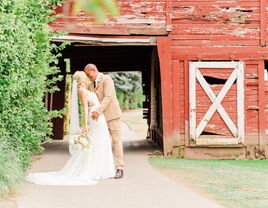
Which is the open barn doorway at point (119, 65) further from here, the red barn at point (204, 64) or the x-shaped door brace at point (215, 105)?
the x-shaped door brace at point (215, 105)

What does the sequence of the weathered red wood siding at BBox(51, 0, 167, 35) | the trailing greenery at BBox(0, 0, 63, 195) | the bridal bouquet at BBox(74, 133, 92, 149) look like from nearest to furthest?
the trailing greenery at BBox(0, 0, 63, 195) → the bridal bouquet at BBox(74, 133, 92, 149) → the weathered red wood siding at BBox(51, 0, 167, 35)

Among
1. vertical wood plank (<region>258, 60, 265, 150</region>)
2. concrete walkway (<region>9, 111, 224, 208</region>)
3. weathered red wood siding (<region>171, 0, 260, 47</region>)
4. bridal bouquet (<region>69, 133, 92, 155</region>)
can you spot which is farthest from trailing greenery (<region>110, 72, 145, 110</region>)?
concrete walkway (<region>9, 111, 224, 208</region>)

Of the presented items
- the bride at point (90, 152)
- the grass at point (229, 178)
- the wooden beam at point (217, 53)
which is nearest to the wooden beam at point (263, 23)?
the wooden beam at point (217, 53)

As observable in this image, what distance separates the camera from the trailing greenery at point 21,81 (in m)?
7.32

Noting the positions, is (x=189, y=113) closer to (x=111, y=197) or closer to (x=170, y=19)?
(x=170, y=19)

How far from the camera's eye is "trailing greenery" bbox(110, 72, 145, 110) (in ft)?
151

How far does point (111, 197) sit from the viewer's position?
7086 millimetres

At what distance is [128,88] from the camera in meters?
47.6

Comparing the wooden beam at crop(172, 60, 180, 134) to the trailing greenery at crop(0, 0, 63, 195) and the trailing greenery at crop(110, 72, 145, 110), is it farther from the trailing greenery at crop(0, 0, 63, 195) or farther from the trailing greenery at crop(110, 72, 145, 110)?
the trailing greenery at crop(110, 72, 145, 110)

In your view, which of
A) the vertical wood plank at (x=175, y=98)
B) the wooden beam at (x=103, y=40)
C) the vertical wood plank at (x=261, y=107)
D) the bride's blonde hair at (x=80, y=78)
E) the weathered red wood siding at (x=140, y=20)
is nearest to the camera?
the bride's blonde hair at (x=80, y=78)

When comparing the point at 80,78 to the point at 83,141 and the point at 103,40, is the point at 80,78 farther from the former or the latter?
the point at 103,40

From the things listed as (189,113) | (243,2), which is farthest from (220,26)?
(189,113)

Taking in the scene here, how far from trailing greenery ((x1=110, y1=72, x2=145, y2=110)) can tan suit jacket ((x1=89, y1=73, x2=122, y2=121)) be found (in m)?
34.1

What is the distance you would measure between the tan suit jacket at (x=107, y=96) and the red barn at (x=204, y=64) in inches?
172
